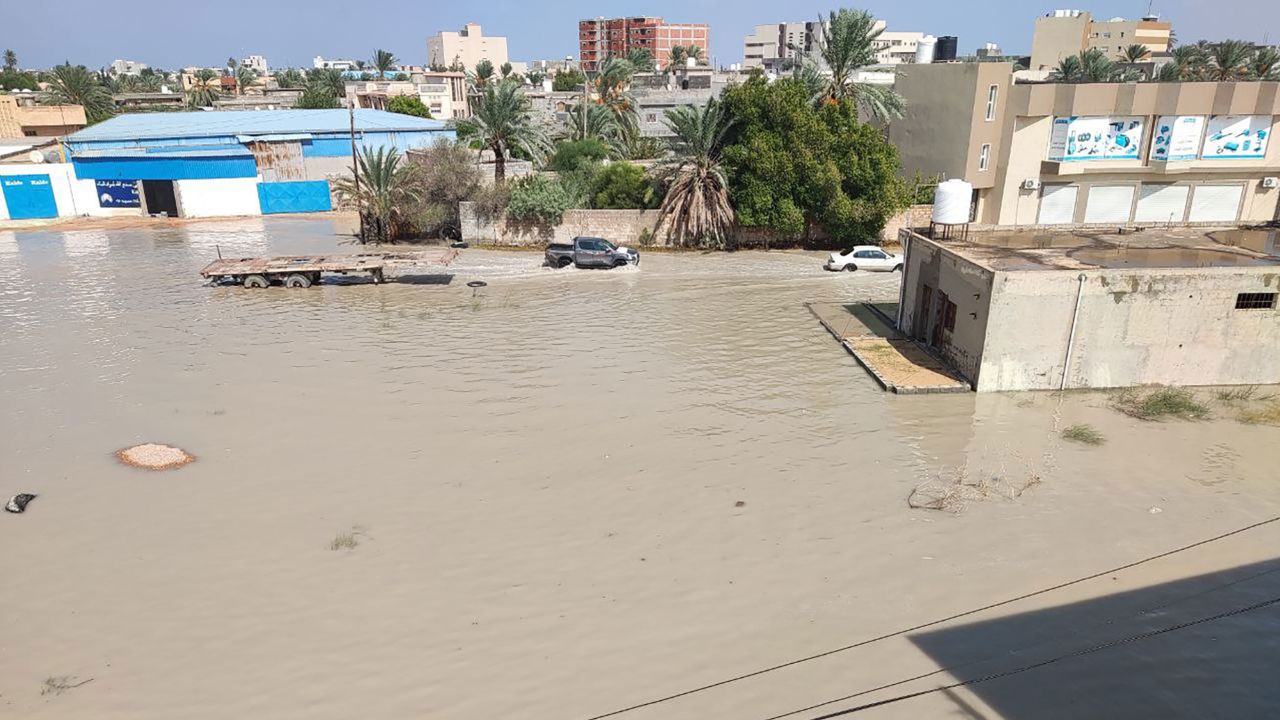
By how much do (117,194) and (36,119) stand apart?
92.6 ft

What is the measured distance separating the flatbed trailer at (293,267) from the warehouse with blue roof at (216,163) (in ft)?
59.4

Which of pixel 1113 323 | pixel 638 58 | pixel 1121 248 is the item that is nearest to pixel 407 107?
pixel 638 58

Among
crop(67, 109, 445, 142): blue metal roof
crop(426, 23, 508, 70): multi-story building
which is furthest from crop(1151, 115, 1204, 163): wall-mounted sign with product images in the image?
crop(426, 23, 508, 70): multi-story building

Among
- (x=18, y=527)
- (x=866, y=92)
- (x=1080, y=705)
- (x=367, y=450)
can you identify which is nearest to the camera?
(x=1080, y=705)

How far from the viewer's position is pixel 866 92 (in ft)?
116

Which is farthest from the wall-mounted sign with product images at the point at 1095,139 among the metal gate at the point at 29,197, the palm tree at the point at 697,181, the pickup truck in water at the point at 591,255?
the metal gate at the point at 29,197

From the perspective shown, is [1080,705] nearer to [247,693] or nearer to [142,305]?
[247,693]

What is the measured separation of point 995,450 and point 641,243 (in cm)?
2290

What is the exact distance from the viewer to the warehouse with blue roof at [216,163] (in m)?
43.0

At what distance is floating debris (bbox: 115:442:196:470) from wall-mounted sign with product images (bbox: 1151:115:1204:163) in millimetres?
40239

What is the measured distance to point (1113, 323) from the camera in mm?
17766

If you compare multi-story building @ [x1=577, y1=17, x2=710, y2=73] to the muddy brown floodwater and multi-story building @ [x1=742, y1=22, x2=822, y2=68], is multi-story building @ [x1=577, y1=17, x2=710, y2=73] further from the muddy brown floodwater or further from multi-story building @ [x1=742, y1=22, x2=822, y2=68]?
the muddy brown floodwater

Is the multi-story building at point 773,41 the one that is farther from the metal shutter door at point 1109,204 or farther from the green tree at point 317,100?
the metal shutter door at point 1109,204

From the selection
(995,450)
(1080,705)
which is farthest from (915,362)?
(1080,705)
